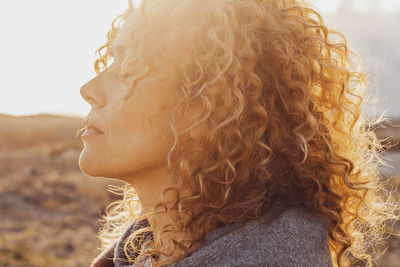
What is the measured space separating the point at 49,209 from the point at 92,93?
28.2 ft

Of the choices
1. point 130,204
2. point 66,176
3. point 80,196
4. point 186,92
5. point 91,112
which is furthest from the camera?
point 66,176

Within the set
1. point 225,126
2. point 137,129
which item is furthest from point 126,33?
point 225,126

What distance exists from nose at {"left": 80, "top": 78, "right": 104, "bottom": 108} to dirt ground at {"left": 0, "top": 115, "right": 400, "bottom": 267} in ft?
17.2

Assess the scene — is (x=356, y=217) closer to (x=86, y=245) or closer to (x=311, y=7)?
(x=311, y=7)

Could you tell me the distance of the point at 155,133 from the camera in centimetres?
157

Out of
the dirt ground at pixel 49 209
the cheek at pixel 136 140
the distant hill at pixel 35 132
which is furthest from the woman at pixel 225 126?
the distant hill at pixel 35 132

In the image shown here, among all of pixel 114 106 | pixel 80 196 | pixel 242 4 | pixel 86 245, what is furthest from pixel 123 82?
pixel 80 196

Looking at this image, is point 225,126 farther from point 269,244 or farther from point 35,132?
point 35,132

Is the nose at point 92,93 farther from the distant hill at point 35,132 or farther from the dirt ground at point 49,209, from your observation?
the distant hill at point 35,132

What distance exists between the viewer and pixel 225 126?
1.53 meters

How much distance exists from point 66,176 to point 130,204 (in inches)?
426

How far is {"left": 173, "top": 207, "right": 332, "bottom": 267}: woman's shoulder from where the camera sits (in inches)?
53.6

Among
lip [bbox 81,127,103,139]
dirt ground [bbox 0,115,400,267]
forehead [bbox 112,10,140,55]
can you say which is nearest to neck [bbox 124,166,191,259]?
lip [bbox 81,127,103,139]

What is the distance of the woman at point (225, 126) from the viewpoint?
4.96 ft
